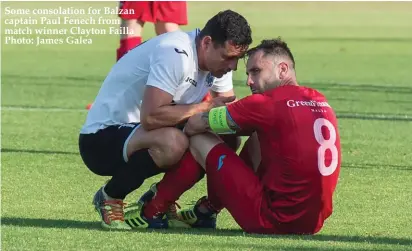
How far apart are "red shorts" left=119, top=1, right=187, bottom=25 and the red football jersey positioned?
6.62m

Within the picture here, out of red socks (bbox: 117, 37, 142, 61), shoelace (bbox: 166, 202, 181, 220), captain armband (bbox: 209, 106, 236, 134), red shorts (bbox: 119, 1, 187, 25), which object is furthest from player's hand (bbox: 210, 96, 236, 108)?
red shorts (bbox: 119, 1, 187, 25)

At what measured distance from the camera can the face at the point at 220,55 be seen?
664 cm

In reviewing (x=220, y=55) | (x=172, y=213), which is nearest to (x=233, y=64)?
(x=220, y=55)

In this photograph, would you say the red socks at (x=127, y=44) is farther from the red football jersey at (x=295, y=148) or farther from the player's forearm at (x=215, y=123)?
the red football jersey at (x=295, y=148)

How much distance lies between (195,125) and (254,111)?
420 mm

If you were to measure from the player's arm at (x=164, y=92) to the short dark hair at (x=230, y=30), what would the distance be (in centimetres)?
22

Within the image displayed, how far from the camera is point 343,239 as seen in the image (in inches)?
249

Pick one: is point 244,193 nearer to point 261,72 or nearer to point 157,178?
point 261,72

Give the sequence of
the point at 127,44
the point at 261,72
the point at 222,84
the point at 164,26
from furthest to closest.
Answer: the point at 164,26
the point at 127,44
the point at 222,84
the point at 261,72

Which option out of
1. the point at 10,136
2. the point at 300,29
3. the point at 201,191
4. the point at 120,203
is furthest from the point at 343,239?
the point at 300,29

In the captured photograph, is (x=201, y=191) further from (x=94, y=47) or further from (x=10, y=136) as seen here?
(x=94, y=47)

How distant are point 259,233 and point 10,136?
547 centimetres

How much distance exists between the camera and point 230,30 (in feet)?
21.6

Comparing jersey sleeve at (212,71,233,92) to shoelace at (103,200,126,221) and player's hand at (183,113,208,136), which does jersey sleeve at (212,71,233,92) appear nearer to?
player's hand at (183,113,208,136)
